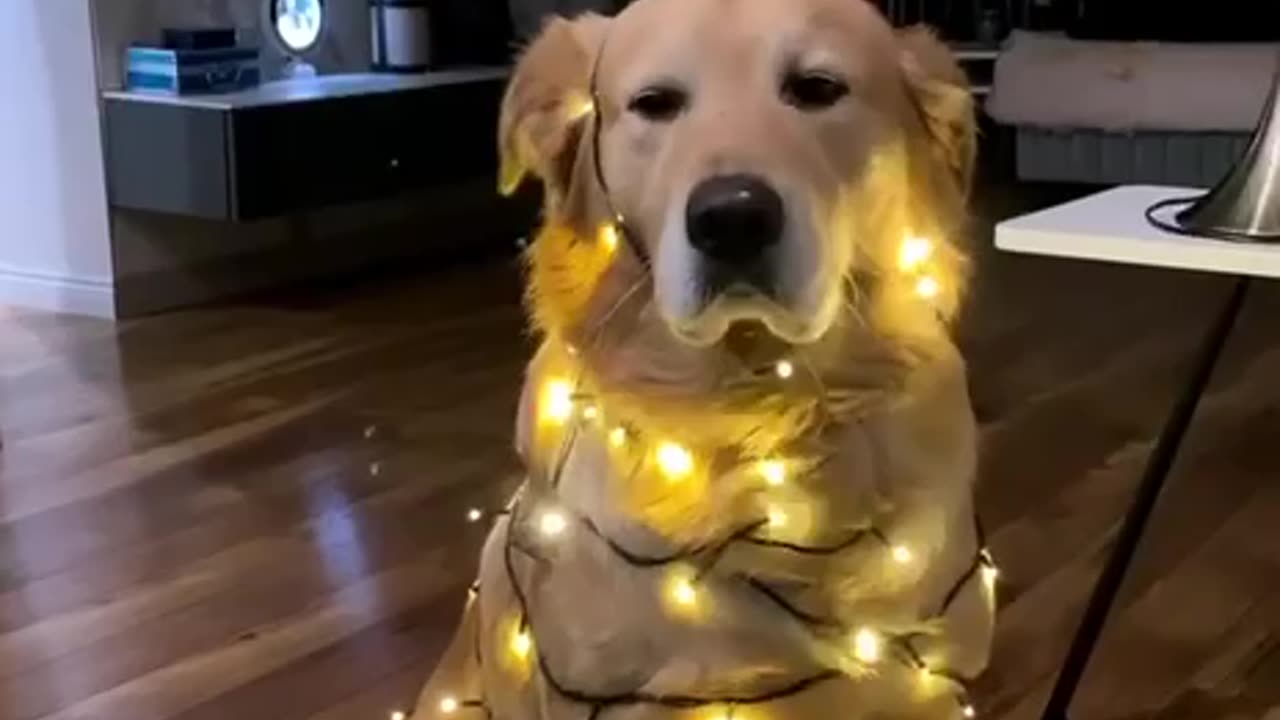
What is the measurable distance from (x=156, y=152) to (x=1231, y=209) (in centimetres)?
252

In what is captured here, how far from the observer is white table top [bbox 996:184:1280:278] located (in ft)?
4.93

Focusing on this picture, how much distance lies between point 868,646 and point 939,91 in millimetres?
402

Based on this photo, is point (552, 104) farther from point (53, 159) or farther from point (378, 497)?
point (53, 159)

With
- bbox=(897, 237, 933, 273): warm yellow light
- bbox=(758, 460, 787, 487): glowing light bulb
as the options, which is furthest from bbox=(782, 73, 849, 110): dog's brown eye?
bbox=(758, 460, 787, 487): glowing light bulb

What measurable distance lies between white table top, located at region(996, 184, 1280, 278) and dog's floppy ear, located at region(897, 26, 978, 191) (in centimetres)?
17

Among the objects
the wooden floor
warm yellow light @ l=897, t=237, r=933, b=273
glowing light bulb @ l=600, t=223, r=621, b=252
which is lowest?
the wooden floor

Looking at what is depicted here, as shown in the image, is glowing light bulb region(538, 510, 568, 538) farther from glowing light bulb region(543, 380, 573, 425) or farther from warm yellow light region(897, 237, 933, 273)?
warm yellow light region(897, 237, 933, 273)

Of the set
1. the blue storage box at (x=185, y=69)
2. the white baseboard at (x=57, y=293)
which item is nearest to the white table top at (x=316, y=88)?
the blue storage box at (x=185, y=69)

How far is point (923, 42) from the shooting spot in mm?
1411

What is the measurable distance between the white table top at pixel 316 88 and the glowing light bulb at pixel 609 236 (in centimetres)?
229

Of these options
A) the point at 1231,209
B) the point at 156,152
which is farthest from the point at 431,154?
the point at 1231,209

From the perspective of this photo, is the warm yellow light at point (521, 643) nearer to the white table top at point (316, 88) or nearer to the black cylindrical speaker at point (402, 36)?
the white table top at point (316, 88)

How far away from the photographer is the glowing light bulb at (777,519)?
1.34 meters

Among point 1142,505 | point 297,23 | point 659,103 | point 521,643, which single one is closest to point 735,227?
point 659,103
